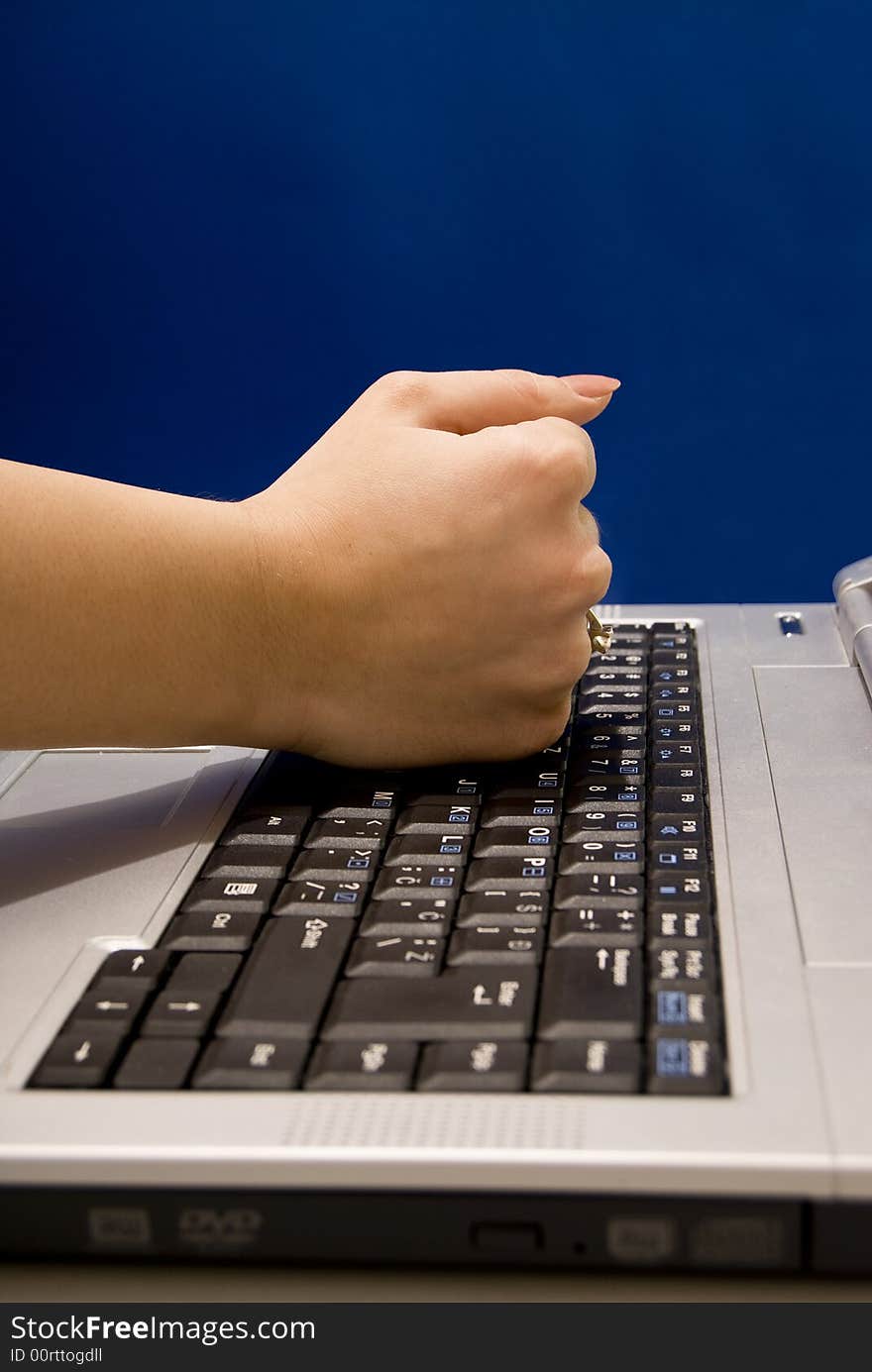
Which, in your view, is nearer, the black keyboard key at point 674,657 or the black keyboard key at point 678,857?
the black keyboard key at point 678,857

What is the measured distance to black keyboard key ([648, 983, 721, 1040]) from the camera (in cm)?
37

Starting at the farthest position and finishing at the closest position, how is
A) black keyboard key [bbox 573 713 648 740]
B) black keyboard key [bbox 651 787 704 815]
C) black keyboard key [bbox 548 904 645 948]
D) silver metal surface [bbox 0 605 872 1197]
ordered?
black keyboard key [bbox 573 713 648 740] → black keyboard key [bbox 651 787 704 815] → black keyboard key [bbox 548 904 645 948] → silver metal surface [bbox 0 605 872 1197]

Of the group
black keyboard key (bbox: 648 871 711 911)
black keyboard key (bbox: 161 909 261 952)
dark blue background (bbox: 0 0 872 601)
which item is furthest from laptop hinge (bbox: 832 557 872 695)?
dark blue background (bbox: 0 0 872 601)

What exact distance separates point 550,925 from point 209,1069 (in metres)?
0.12

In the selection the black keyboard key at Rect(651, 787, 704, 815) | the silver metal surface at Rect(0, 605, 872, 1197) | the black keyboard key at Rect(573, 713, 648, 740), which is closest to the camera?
the silver metal surface at Rect(0, 605, 872, 1197)

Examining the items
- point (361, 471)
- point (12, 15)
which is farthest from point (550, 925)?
point (12, 15)

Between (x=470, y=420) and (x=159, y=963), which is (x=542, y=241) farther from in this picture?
(x=159, y=963)

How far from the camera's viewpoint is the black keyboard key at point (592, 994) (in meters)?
0.37

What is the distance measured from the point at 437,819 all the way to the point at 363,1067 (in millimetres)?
174

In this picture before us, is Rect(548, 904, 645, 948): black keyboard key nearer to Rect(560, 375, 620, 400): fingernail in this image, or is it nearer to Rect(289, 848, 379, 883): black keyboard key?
Rect(289, 848, 379, 883): black keyboard key

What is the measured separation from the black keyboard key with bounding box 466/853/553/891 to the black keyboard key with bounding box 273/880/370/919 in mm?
36

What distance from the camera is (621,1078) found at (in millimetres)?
348

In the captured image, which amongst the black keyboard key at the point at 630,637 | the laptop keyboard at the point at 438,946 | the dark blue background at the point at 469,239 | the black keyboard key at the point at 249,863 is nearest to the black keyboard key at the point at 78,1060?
the laptop keyboard at the point at 438,946

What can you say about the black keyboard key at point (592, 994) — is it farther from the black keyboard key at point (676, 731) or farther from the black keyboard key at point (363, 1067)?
the black keyboard key at point (676, 731)
